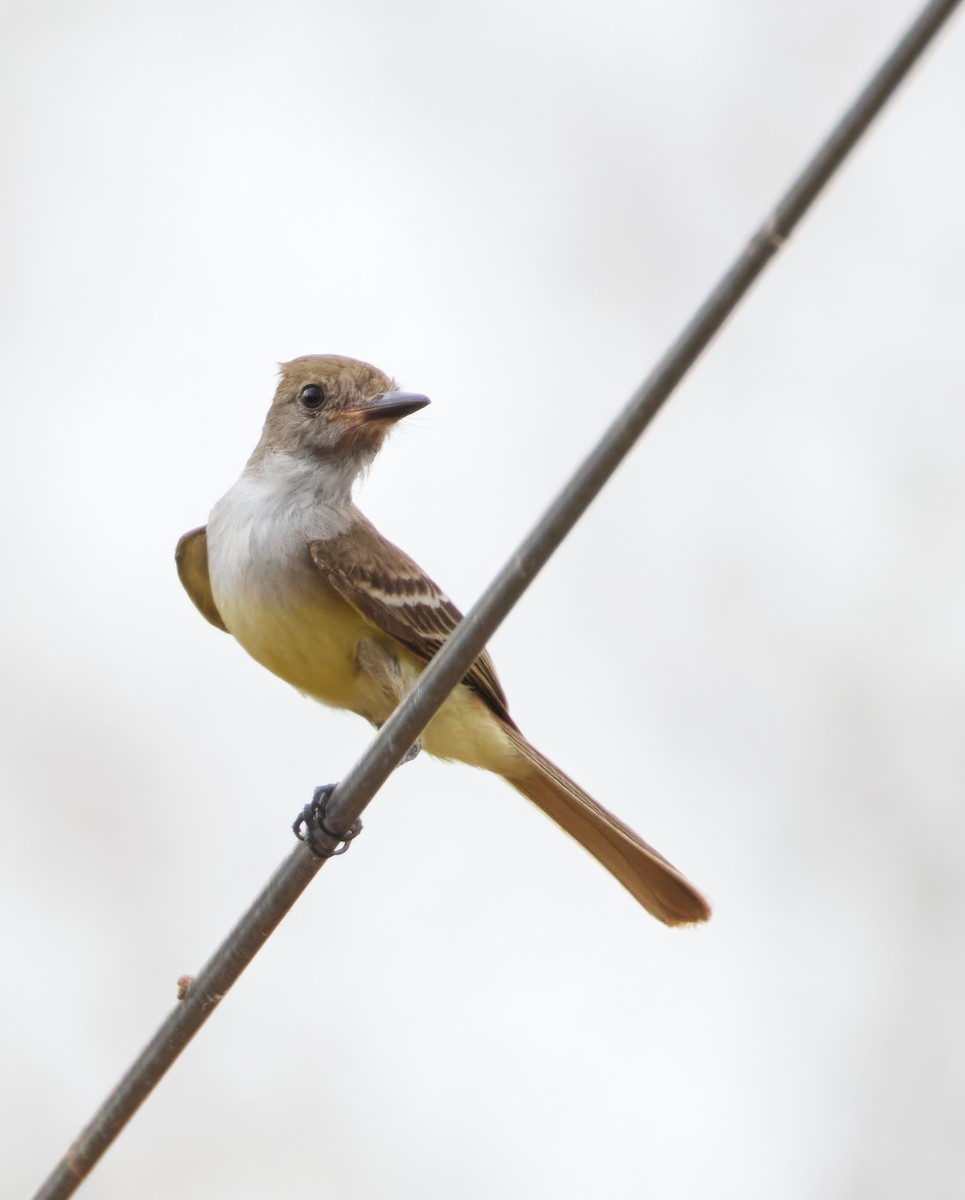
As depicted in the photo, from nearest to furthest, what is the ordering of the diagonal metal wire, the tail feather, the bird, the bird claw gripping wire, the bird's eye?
the diagonal metal wire → the bird claw gripping wire → the bird → the tail feather → the bird's eye

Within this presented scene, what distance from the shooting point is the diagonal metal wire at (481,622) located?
1.80 meters

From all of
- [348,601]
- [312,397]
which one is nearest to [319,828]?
[348,601]

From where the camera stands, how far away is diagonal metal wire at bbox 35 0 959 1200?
1.80 m

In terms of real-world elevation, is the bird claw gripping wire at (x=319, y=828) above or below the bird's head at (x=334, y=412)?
below

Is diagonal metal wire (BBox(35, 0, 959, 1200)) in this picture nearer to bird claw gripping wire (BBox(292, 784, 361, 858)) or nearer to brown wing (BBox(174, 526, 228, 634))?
bird claw gripping wire (BBox(292, 784, 361, 858))

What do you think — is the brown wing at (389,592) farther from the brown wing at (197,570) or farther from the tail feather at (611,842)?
the brown wing at (197,570)

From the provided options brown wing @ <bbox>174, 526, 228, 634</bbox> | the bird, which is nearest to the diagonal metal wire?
the bird

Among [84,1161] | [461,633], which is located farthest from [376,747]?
[84,1161]

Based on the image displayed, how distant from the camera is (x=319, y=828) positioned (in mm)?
3299

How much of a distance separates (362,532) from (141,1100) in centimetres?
285

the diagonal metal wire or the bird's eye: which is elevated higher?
the bird's eye

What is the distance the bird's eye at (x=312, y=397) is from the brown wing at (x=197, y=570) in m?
0.58

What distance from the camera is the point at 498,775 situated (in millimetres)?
5668

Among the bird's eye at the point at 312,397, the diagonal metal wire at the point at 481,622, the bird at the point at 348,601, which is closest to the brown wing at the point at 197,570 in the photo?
the bird at the point at 348,601
